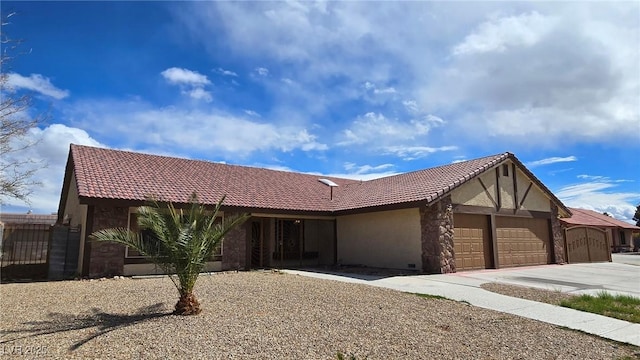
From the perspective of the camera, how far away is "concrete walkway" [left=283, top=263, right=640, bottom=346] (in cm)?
715

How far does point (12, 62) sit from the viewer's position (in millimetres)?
10078

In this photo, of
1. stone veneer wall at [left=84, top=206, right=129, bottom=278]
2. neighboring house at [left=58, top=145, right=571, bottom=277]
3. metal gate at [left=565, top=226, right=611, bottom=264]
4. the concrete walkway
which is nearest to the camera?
the concrete walkway

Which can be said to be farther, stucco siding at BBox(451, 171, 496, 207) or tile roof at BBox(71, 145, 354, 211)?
stucco siding at BBox(451, 171, 496, 207)

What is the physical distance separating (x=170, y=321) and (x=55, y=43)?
869 centimetres

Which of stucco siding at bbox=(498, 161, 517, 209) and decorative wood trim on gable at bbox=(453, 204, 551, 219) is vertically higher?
stucco siding at bbox=(498, 161, 517, 209)

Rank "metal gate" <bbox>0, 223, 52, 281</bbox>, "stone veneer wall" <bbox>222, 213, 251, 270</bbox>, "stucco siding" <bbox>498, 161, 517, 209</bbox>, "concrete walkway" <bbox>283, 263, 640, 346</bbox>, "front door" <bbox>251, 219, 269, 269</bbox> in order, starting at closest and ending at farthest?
"concrete walkway" <bbox>283, 263, 640, 346</bbox> → "metal gate" <bbox>0, 223, 52, 281</bbox> → "stone veneer wall" <bbox>222, 213, 251, 270</bbox> → "stucco siding" <bbox>498, 161, 517, 209</bbox> → "front door" <bbox>251, 219, 269, 269</bbox>

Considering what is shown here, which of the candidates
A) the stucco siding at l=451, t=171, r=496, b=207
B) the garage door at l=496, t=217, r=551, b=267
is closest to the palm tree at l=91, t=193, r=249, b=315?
the stucco siding at l=451, t=171, r=496, b=207

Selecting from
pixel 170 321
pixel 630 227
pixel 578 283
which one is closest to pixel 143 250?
pixel 170 321

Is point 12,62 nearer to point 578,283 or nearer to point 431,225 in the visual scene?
point 431,225

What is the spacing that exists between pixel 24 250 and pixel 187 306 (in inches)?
588

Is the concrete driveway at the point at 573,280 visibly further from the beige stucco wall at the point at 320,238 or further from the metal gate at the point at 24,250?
the metal gate at the point at 24,250

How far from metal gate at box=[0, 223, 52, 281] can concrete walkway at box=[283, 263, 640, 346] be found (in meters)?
11.8

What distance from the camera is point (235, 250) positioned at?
16.9 metres

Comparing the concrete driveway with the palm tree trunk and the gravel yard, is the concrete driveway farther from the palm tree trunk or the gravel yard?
the palm tree trunk
